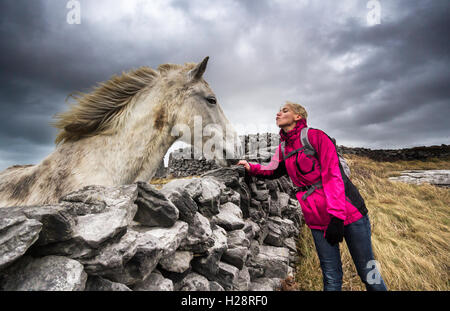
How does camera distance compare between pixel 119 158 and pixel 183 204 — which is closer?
pixel 183 204

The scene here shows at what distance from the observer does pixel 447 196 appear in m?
10.4

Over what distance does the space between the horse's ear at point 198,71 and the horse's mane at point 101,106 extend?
24.5 inches

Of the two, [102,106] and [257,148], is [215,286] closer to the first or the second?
[102,106]

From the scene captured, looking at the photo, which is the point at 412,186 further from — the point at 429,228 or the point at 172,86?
the point at 172,86

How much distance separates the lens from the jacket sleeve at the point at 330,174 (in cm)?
209

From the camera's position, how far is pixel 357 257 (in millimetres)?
2297

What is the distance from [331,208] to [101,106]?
330cm

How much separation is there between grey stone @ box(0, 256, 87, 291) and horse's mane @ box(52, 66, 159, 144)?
2236 mm

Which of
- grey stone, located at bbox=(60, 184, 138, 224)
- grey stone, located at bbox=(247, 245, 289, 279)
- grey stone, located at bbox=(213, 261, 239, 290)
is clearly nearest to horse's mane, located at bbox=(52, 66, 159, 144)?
grey stone, located at bbox=(60, 184, 138, 224)

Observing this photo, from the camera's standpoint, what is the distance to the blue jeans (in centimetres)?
224

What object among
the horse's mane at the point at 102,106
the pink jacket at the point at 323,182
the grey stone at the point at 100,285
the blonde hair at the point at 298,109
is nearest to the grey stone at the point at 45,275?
the grey stone at the point at 100,285

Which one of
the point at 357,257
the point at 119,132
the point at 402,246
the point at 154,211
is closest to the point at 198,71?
the point at 119,132

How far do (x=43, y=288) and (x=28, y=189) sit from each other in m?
2.23

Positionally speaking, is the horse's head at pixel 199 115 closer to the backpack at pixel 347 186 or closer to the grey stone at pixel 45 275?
the backpack at pixel 347 186
